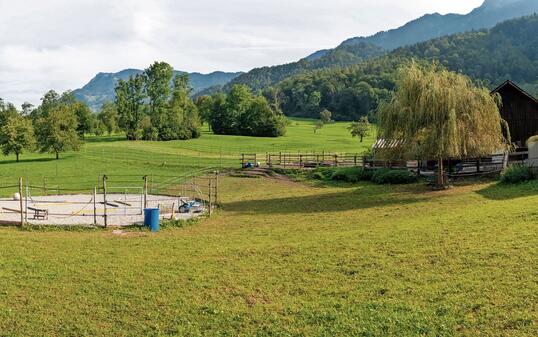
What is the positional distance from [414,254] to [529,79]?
189879mm

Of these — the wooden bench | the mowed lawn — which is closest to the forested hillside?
the wooden bench

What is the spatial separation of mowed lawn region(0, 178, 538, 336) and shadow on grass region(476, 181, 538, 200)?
3.30 m

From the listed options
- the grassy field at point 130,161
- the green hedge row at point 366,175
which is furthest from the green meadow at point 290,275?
the grassy field at point 130,161

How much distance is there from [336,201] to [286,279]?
15.7 meters

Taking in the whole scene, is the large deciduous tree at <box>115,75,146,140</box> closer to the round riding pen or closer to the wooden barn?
the round riding pen

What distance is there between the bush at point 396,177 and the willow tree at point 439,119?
3.55m

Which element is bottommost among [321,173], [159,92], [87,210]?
[87,210]

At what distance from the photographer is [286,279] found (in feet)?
43.1

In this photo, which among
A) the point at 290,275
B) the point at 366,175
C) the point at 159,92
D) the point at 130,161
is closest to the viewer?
the point at 290,275

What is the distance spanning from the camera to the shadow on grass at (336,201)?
26094 mm

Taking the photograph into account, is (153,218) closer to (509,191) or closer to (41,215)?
(41,215)

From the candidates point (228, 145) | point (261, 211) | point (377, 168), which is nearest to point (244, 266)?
point (261, 211)

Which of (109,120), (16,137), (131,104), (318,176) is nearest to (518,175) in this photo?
(318,176)

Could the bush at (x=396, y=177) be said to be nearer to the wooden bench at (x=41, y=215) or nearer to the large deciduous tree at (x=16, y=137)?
the wooden bench at (x=41, y=215)
